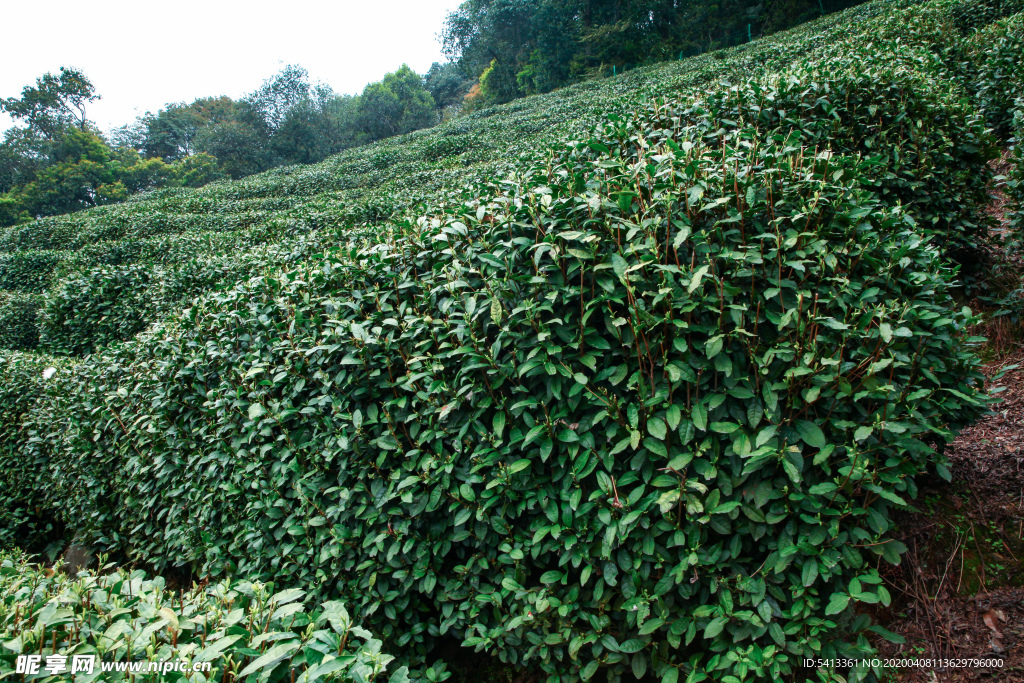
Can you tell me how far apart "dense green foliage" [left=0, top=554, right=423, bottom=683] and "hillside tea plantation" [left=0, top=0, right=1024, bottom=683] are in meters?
0.01

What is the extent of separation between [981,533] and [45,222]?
23.8 meters

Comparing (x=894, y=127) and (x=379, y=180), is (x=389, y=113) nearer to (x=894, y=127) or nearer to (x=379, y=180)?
(x=379, y=180)

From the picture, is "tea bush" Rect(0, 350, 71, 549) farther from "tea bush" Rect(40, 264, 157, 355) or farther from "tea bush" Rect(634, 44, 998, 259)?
"tea bush" Rect(634, 44, 998, 259)

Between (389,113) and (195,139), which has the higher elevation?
(195,139)

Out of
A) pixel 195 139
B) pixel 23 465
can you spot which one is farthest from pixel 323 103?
pixel 23 465

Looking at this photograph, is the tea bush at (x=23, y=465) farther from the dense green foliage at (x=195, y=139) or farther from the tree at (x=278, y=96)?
the tree at (x=278, y=96)

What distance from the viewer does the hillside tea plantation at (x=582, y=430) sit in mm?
1801

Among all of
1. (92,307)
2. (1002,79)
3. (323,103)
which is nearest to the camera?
(1002,79)

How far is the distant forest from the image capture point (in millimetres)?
30469

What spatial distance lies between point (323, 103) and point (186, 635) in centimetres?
5337

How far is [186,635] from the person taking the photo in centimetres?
169

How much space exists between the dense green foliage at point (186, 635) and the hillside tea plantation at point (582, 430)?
0.04ft

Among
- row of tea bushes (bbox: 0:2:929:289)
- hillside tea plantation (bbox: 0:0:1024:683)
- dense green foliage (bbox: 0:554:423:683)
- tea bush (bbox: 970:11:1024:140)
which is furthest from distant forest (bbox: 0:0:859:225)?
dense green foliage (bbox: 0:554:423:683)

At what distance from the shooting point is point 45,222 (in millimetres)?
17094
